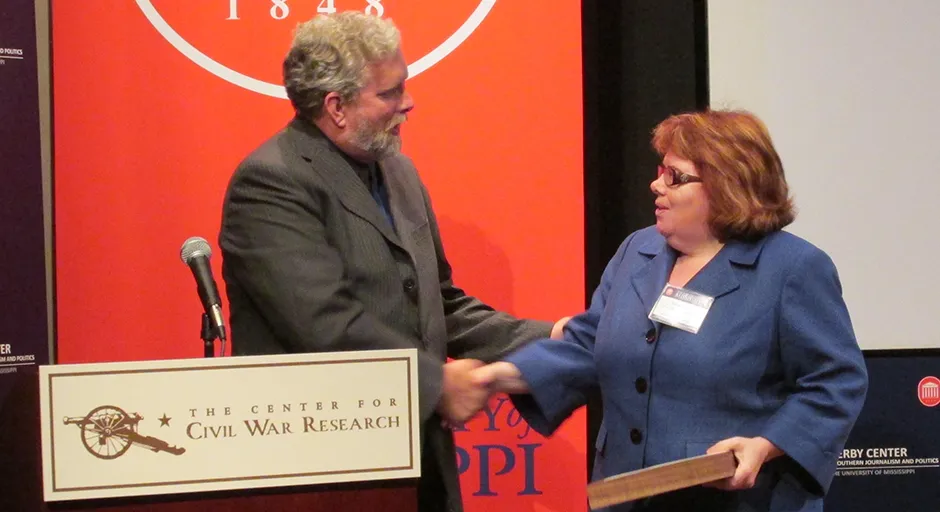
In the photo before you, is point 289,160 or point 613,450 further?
point 289,160

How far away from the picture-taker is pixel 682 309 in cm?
229

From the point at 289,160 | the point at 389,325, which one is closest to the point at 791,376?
the point at 389,325

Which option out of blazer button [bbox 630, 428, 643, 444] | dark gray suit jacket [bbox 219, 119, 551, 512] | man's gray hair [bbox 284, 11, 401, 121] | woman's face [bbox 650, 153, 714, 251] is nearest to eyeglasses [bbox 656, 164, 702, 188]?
woman's face [bbox 650, 153, 714, 251]

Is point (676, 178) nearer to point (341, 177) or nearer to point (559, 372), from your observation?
point (559, 372)

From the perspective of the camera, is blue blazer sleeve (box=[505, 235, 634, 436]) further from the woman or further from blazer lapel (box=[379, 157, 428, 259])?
blazer lapel (box=[379, 157, 428, 259])

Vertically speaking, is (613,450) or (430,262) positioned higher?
(430,262)

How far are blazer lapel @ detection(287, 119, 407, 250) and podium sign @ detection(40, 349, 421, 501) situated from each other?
89 centimetres

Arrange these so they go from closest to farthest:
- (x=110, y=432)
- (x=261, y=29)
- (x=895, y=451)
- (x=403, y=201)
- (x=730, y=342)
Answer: (x=110, y=432) < (x=730, y=342) < (x=403, y=201) < (x=261, y=29) < (x=895, y=451)

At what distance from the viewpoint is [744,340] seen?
221 centimetres

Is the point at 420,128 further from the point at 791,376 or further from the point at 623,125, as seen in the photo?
the point at 791,376

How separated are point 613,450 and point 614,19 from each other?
172 centimetres

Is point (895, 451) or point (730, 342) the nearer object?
point (730, 342)

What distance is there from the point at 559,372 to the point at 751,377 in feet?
1.63

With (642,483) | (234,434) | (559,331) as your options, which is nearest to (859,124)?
(559,331)
